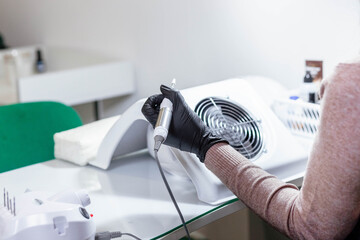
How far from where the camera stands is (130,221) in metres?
1.11

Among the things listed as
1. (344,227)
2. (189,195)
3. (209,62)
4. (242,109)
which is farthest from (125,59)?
(344,227)

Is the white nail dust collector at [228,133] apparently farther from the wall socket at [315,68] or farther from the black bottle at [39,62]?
the black bottle at [39,62]

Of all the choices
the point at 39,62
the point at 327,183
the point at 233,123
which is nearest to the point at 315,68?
the point at 233,123

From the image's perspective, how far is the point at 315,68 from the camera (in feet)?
5.77

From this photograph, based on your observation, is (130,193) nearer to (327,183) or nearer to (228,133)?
(228,133)

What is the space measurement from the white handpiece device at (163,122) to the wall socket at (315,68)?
0.74 m

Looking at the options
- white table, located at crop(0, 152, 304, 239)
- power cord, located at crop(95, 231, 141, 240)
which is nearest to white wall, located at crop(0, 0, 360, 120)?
white table, located at crop(0, 152, 304, 239)

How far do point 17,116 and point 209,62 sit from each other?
0.81 meters

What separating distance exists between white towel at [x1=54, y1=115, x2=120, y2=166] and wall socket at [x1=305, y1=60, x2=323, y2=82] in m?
0.69

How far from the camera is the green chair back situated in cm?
174

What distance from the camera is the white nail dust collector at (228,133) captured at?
1308 mm

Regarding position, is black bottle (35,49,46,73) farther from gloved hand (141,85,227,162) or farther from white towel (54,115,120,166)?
gloved hand (141,85,227,162)

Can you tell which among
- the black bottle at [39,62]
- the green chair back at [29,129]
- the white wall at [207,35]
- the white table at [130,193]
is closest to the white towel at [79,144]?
the white table at [130,193]

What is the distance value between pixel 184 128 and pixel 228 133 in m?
0.19
